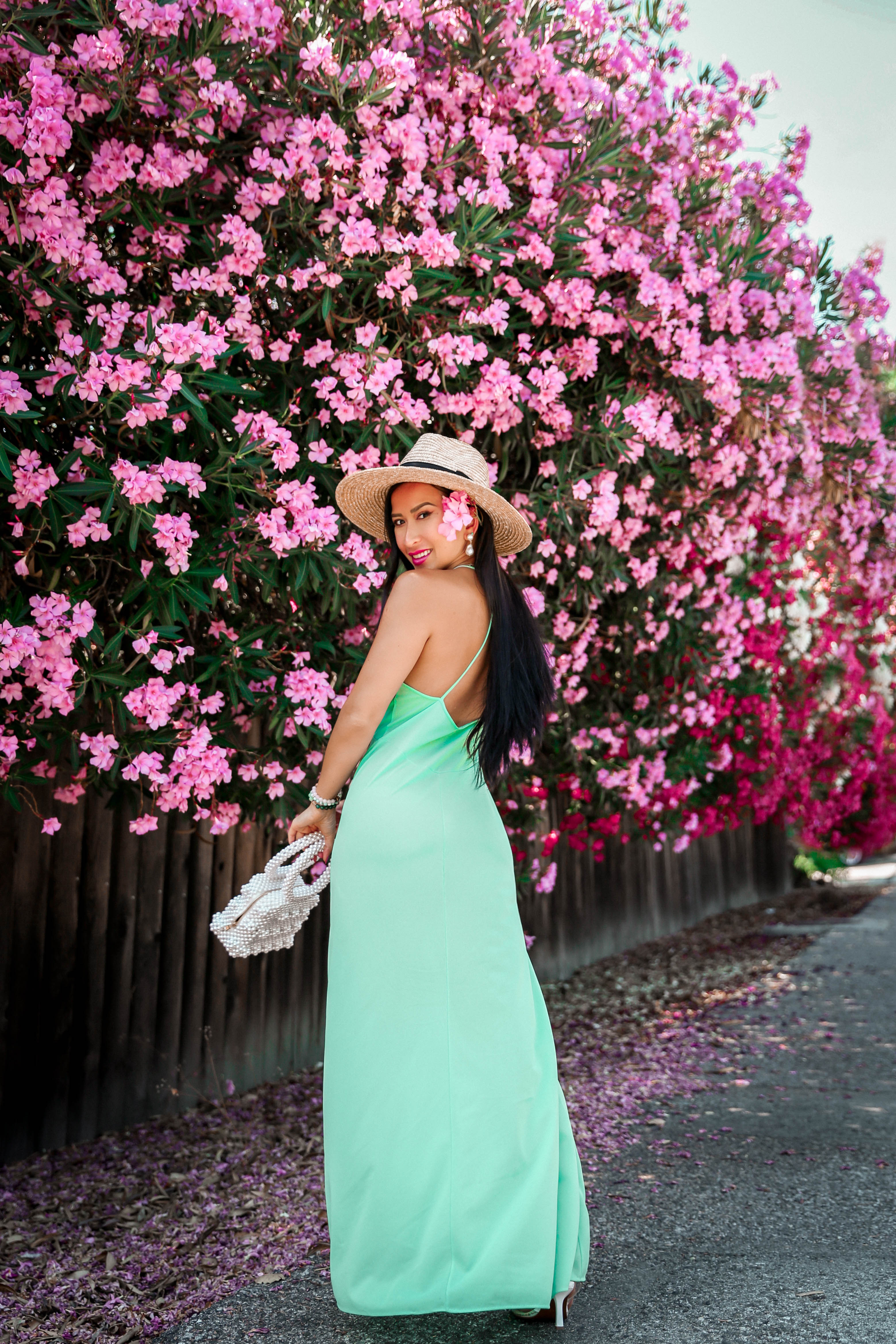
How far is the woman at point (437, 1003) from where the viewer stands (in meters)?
2.01

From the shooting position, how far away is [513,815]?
15.2 ft

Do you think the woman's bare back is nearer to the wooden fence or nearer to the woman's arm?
the woman's arm

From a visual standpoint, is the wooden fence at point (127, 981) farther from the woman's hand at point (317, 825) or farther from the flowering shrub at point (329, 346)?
the woman's hand at point (317, 825)

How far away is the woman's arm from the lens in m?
2.15

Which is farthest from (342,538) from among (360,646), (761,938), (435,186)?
(761,938)

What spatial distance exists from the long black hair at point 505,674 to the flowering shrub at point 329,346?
0.57 metres

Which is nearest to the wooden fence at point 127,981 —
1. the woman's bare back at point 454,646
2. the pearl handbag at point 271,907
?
the pearl handbag at point 271,907

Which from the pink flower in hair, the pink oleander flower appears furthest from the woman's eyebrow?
the pink oleander flower

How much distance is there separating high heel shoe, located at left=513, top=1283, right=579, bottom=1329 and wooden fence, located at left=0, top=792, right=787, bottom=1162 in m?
1.81

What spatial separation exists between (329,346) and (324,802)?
4.73 ft

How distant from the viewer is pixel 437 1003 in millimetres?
2082

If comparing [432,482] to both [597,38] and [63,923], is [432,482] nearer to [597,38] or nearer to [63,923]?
[63,923]

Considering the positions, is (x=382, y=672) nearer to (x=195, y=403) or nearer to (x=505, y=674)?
(x=505, y=674)

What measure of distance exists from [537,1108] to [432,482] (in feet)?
4.46
